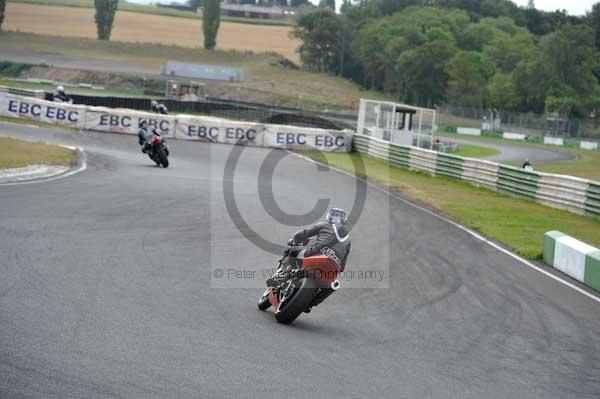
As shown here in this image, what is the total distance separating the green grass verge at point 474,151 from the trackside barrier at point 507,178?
13.2 meters

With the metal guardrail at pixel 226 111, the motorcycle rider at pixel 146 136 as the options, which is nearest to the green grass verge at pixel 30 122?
the metal guardrail at pixel 226 111

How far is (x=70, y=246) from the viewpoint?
438 inches

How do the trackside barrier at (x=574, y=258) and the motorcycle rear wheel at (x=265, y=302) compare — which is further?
the trackside barrier at (x=574, y=258)

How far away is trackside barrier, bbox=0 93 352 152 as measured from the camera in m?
36.5

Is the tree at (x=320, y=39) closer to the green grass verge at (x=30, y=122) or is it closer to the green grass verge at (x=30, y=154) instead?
the green grass verge at (x=30, y=122)

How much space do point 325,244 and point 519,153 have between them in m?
44.2

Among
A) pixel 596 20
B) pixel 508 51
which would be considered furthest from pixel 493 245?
pixel 596 20

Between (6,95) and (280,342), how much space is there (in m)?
32.6

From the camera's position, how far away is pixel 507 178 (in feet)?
82.4

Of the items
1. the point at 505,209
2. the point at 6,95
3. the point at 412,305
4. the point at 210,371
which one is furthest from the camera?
the point at 6,95

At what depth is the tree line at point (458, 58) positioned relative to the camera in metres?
86.8

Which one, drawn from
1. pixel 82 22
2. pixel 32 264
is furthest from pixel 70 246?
pixel 82 22

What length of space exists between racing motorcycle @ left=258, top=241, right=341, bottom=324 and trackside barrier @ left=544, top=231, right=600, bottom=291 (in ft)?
19.3

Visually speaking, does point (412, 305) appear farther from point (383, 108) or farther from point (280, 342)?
point (383, 108)
